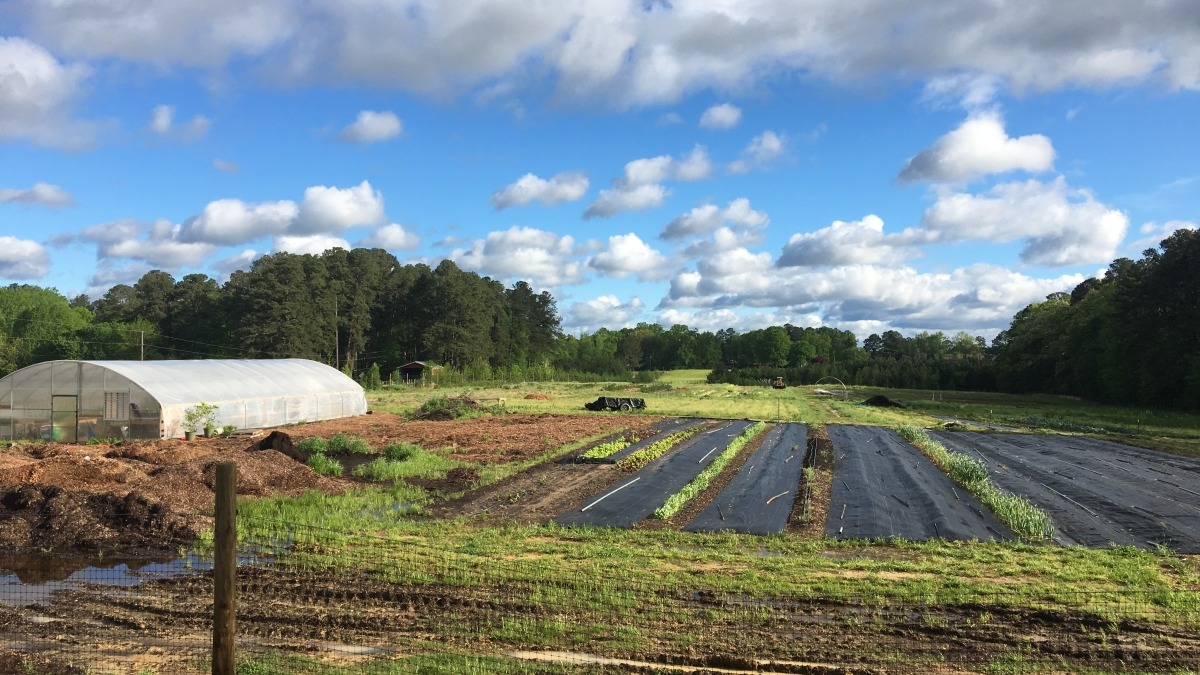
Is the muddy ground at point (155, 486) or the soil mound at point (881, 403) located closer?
A: the muddy ground at point (155, 486)

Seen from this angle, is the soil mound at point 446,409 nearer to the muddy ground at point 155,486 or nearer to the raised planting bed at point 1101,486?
the muddy ground at point 155,486

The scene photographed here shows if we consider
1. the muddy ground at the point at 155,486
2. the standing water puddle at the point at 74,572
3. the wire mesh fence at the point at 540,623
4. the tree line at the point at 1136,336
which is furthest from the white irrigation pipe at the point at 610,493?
the tree line at the point at 1136,336

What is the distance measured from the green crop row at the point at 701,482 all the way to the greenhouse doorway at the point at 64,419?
21.3 m

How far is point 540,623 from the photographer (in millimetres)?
7676

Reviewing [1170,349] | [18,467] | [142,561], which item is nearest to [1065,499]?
[142,561]

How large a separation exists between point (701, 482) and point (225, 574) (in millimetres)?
13486

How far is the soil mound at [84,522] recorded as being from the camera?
1138 cm

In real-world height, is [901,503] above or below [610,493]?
below

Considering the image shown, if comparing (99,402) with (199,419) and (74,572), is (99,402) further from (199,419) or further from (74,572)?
(74,572)

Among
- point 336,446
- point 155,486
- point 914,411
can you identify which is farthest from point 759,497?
point 914,411

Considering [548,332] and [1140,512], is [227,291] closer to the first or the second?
[548,332]

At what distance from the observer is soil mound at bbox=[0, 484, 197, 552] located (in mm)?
11383

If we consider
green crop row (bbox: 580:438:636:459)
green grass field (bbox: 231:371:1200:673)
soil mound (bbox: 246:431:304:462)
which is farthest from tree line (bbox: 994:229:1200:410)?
soil mound (bbox: 246:431:304:462)

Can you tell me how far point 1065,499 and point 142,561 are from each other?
1769 cm
